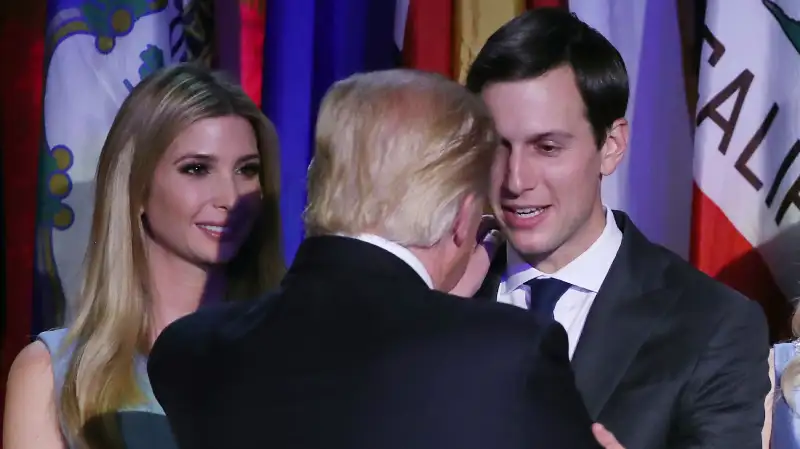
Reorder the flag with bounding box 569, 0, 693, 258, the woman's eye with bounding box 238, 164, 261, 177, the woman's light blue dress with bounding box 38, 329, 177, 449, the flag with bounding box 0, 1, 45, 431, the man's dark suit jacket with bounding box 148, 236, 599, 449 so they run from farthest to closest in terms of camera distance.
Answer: the flag with bounding box 0, 1, 45, 431
the flag with bounding box 569, 0, 693, 258
the woman's eye with bounding box 238, 164, 261, 177
the woman's light blue dress with bounding box 38, 329, 177, 449
the man's dark suit jacket with bounding box 148, 236, 599, 449

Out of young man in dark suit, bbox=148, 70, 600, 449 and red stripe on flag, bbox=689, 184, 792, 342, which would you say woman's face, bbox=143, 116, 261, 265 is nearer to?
young man in dark suit, bbox=148, 70, 600, 449

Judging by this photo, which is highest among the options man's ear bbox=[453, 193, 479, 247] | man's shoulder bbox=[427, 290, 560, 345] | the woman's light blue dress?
man's ear bbox=[453, 193, 479, 247]

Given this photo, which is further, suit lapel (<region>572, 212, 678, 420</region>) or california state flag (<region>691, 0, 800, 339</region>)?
california state flag (<region>691, 0, 800, 339</region>)

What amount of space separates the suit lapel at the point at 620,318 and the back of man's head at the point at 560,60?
0.16 m

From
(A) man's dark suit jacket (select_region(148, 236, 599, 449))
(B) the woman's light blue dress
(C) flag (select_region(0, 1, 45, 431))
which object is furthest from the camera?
(C) flag (select_region(0, 1, 45, 431))

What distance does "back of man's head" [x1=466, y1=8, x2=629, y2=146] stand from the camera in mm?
1371

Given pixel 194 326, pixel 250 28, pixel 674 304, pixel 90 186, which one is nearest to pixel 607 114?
pixel 674 304

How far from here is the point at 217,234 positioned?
156 centimetres

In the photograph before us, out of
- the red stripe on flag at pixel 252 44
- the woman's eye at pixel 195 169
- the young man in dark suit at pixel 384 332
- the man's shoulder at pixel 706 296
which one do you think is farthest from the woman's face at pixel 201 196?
the man's shoulder at pixel 706 296

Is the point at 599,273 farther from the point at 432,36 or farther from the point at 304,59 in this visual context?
the point at 304,59

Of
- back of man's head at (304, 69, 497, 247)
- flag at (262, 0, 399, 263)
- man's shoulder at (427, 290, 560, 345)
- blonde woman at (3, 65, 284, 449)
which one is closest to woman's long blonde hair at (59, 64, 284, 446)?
blonde woman at (3, 65, 284, 449)

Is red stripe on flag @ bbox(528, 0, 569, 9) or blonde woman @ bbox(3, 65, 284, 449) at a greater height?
red stripe on flag @ bbox(528, 0, 569, 9)

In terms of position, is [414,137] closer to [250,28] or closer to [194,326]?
[194,326]

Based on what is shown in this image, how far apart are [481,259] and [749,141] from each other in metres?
0.51
